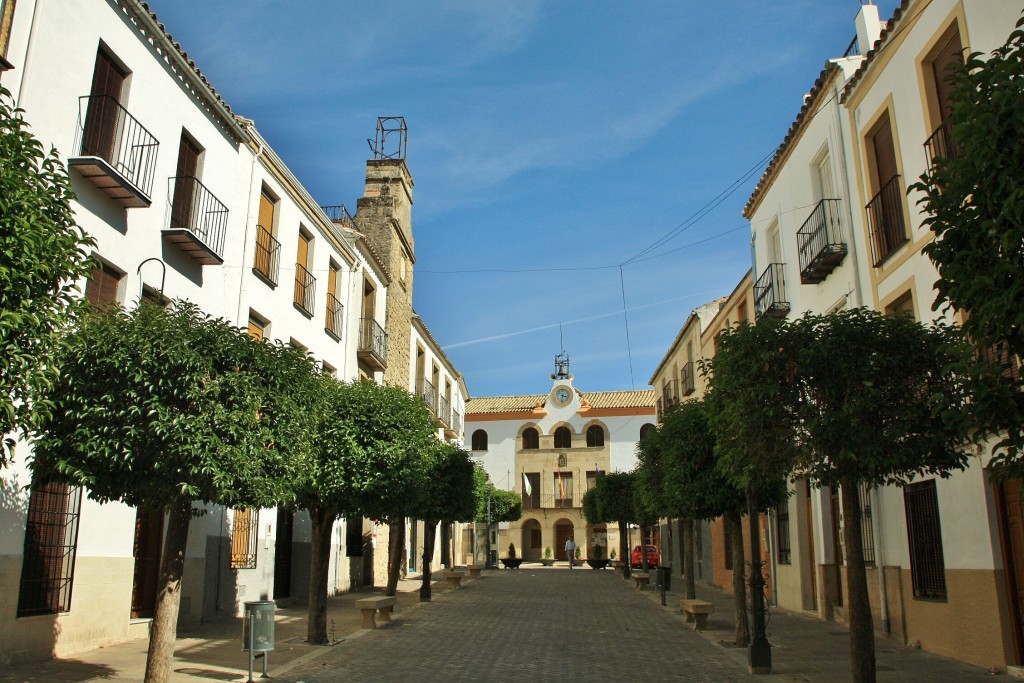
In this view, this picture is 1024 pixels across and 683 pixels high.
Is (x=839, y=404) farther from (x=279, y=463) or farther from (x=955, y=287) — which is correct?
(x=279, y=463)

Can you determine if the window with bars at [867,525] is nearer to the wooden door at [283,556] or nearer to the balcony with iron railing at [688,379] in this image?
the wooden door at [283,556]


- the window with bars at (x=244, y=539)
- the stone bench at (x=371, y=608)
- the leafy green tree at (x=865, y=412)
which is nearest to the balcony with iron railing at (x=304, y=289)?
the window with bars at (x=244, y=539)

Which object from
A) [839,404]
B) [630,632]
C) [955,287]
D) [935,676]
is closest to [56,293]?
[955,287]

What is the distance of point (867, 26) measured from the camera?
15.4m

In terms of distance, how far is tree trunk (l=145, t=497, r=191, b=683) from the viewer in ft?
27.8

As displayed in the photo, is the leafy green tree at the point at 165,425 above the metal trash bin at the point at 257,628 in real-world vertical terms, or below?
above

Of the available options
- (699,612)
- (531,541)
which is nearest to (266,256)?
(699,612)

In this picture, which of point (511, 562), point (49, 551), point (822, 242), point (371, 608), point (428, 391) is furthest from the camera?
point (511, 562)

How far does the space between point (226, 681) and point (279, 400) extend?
141 inches

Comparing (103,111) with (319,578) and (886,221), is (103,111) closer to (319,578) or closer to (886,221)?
(319,578)

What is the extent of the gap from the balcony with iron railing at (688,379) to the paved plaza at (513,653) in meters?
11.3

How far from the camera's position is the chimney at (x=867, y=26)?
15412 mm

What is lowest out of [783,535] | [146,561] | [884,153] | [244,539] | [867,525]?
[146,561]

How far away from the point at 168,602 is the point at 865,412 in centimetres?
766
